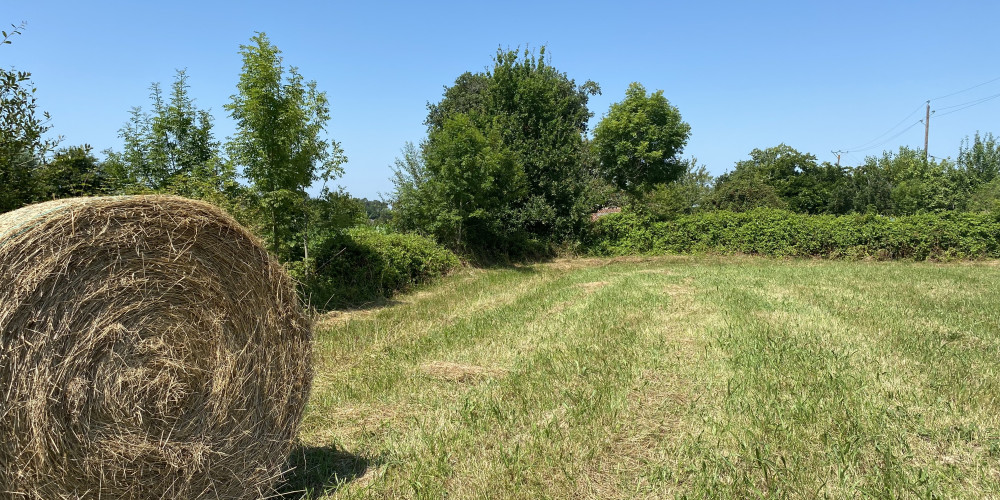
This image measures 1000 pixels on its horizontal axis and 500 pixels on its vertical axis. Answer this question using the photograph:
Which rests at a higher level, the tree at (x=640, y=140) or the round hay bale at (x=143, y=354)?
the tree at (x=640, y=140)

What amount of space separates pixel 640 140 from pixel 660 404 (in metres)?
34.4

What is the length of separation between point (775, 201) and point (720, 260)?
2688cm

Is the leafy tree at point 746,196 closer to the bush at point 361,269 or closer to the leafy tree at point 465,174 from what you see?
the leafy tree at point 465,174

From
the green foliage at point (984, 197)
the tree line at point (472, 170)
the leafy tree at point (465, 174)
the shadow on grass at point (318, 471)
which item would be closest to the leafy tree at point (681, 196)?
the tree line at point (472, 170)

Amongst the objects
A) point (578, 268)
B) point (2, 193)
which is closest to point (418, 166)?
point (578, 268)

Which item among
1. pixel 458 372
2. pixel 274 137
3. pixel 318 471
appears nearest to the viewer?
pixel 318 471

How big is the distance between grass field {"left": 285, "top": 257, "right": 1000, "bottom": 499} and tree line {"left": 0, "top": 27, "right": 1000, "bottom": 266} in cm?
317

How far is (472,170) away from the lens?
18.3 meters

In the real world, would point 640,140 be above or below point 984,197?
above

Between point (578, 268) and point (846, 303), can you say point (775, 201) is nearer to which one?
point (578, 268)

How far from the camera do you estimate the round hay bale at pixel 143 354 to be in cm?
282

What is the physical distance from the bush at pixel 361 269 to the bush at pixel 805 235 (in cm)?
1118

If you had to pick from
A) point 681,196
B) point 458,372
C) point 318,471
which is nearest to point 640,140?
point 681,196

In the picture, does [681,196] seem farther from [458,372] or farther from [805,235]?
[458,372]
